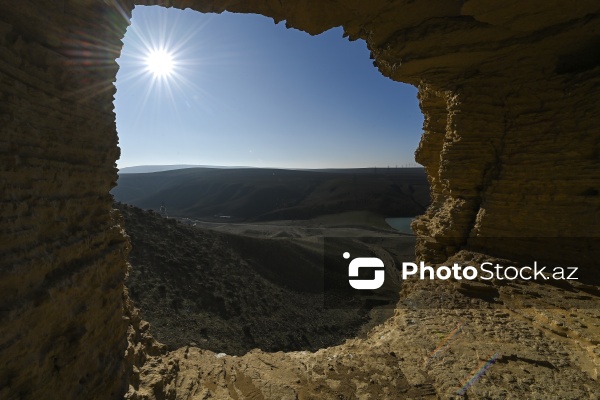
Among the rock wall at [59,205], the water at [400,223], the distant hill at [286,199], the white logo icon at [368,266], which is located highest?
the rock wall at [59,205]

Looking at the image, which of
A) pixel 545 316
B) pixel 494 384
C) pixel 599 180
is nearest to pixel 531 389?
pixel 494 384

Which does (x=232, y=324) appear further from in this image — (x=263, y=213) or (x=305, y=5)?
(x=263, y=213)

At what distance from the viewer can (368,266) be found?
1128 inches

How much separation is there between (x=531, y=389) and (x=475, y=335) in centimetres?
127

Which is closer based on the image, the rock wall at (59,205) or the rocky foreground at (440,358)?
the rock wall at (59,205)

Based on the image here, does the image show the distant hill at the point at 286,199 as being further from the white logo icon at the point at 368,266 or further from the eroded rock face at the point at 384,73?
the eroded rock face at the point at 384,73

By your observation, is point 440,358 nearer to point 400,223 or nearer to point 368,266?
point 368,266

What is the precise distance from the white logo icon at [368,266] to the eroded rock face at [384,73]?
45.0 feet

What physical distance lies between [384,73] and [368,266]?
2246cm

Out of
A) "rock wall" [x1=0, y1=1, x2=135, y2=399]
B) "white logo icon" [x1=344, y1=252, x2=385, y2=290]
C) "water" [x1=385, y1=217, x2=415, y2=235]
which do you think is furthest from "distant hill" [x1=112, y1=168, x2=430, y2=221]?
"rock wall" [x1=0, y1=1, x2=135, y2=399]

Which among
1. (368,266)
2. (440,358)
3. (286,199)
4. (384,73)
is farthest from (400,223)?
(440,358)

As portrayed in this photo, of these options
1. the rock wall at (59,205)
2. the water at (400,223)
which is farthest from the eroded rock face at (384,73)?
the water at (400,223)

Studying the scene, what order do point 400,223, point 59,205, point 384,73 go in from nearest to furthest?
1. point 59,205
2. point 384,73
3. point 400,223

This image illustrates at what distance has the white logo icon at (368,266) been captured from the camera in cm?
2209
